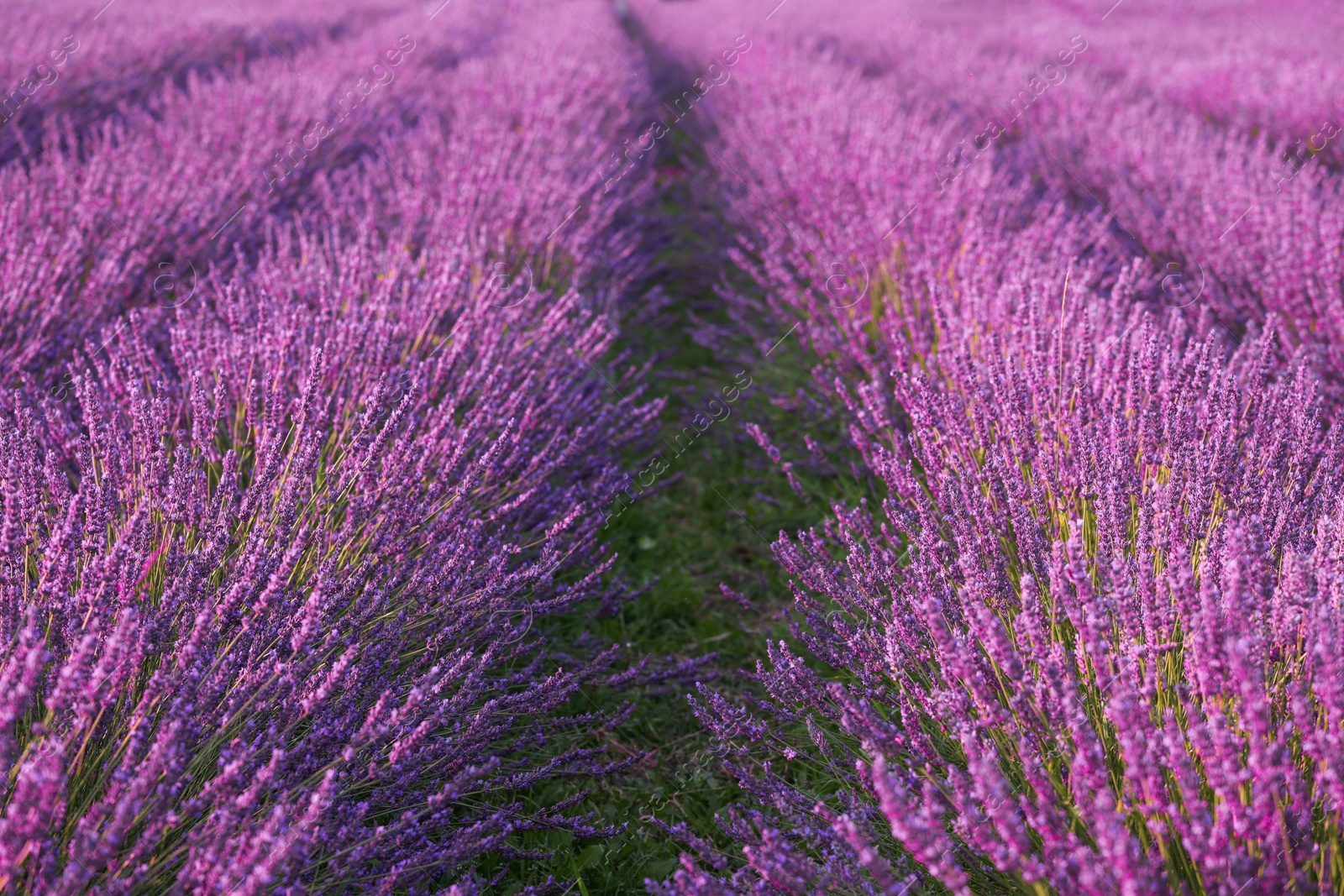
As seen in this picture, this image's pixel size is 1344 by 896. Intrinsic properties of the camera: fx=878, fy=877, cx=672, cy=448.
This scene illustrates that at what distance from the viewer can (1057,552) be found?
54.6 inches

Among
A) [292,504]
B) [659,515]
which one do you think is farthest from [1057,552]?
[659,515]

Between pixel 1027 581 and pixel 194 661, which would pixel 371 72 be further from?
pixel 1027 581

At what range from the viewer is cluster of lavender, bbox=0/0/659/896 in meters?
1.21

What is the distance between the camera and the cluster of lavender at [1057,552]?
1106 mm

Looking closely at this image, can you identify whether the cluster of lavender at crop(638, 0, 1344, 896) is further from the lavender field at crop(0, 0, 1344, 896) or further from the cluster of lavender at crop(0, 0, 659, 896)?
the cluster of lavender at crop(0, 0, 659, 896)

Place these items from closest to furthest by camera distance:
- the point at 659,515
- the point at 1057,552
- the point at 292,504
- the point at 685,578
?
the point at 1057,552, the point at 292,504, the point at 685,578, the point at 659,515

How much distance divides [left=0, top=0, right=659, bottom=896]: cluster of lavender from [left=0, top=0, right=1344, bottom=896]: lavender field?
0.05 ft

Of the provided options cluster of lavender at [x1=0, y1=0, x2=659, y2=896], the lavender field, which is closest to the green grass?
the lavender field

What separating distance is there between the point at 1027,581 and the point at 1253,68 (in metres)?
6.99

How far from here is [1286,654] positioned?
4.17ft

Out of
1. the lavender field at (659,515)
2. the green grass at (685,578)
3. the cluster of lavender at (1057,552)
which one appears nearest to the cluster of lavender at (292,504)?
the lavender field at (659,515)

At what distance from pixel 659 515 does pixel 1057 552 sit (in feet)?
5.91

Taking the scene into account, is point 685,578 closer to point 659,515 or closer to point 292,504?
point 659,515

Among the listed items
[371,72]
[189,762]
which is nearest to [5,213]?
[189,762]
